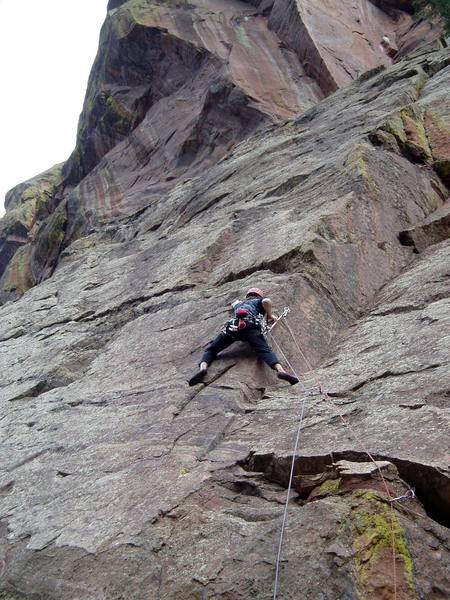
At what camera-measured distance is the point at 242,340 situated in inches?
364

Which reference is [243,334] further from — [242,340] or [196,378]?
[196,378]

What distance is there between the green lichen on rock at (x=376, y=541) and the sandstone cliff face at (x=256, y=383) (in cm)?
2

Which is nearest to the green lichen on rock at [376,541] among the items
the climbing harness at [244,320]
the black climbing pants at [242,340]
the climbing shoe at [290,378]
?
the climbing shoe at [290,378]

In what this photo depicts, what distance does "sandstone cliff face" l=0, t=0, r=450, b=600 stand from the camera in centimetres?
541

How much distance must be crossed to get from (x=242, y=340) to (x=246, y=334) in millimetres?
116

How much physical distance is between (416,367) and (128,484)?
3.62 metres

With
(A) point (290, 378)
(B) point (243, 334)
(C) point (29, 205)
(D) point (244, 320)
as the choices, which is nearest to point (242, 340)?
(B) point (243, 334)

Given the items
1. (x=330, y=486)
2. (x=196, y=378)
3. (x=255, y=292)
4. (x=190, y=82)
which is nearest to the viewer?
(x=330, y=486)

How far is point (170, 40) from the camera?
94.8ft

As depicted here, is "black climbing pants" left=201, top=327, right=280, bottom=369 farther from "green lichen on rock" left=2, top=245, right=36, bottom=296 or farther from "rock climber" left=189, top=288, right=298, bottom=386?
"green lichen on rock" left=2, top=245, right=36, bottom=296

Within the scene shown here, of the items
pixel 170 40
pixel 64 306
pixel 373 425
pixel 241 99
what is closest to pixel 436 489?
pixel 373 425

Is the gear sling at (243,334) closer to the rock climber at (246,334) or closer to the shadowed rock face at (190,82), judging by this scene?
the rock climber at (246,334)

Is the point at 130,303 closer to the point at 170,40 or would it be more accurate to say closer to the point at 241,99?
the point at 241,99

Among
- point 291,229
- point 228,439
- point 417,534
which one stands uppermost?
point 291,229
